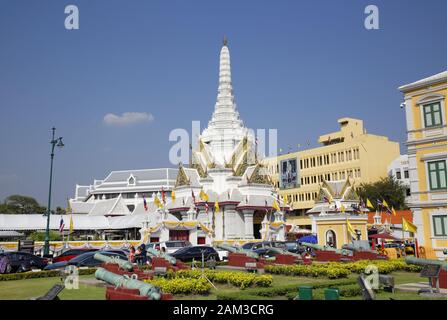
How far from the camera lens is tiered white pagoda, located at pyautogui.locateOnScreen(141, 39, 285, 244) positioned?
163 ft

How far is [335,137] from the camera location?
74.9m

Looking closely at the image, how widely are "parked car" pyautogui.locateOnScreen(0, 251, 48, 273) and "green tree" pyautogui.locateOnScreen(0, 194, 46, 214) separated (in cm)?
6416

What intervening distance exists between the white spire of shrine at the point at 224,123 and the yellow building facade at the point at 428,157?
3173 centimetres

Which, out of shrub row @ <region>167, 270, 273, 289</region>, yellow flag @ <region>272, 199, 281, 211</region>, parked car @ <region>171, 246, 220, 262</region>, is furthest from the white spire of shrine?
→ shrub row @ <region>167, 270, 273, 289</region>

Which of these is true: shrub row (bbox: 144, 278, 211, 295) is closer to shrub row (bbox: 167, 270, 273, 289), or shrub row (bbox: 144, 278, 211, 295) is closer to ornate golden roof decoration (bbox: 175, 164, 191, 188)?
shrub row (bbox: 167, 270, 273, 289)

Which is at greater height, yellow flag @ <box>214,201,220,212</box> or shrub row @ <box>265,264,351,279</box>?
yellow flag @ <box>214,201,220,212</box>

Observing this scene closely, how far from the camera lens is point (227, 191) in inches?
2042

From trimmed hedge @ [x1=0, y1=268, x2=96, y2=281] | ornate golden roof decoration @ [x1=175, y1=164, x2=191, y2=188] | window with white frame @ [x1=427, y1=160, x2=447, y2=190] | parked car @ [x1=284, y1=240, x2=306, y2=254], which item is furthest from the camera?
ornate golden roof decoration @ [x1=175, y1=164, x2=191, y2=188]

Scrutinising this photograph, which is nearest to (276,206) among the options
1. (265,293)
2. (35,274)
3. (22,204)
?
(35,274)

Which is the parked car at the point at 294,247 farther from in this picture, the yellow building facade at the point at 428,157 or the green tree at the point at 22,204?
the green tree at the point at 22,204

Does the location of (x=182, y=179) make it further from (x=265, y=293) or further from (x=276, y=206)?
(x=265, y=293)

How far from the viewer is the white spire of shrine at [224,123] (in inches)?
2288

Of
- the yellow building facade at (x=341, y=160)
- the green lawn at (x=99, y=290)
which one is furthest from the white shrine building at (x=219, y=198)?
the green lawn at (x=99, y=290)

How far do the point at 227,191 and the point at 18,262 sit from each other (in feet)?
101
